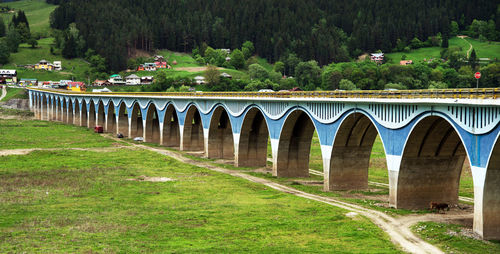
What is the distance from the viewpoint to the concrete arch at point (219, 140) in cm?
8169

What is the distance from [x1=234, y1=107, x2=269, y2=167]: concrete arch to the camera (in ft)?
241

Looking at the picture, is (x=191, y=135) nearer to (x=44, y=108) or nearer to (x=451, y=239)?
(x=451, y=239)

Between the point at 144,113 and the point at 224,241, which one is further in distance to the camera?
the point at 144,113

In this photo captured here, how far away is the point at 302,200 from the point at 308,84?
14792 cm

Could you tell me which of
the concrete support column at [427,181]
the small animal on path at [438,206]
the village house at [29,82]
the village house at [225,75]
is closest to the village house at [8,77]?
the village house at [29,82]

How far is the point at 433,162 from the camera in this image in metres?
45.3

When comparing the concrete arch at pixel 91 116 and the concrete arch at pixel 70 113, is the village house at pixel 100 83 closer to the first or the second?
the concrete arch at pixel 70 113

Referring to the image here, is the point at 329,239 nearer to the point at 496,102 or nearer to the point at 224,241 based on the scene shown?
the point at 224,241

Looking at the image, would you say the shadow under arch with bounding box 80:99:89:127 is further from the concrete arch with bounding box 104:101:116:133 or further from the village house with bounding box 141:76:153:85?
the village house with bounding box 141:76:153:85

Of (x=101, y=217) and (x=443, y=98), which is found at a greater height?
(x=443, y=98)

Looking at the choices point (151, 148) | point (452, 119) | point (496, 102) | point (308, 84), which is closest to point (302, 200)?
point (452, 119)

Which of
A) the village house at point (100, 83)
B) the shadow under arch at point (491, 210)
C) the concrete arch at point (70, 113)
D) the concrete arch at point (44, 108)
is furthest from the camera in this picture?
the village house at point (100, 83)

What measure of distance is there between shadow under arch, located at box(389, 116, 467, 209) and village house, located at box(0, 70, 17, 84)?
177m

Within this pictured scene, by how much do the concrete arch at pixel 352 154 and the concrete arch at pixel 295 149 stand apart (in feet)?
32.6
